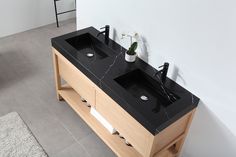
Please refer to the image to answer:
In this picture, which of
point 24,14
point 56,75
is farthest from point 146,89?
point 24,14

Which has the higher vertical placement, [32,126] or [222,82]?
[222,82]

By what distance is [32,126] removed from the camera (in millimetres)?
2473

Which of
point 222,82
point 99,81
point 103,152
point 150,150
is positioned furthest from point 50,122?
point 222,82

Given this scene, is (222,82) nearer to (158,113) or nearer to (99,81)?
(158,113)

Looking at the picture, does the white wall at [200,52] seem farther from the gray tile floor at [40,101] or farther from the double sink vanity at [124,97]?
the gray tile floor at [40,101]

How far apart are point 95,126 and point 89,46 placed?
0.80 metres

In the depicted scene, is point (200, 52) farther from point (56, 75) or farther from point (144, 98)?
point (56, 75)

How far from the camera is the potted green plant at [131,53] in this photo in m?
2.11

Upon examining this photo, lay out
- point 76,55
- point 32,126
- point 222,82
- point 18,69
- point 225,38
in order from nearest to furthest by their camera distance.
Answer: point 225,38 → point 222,82 → point 76,55 → point 32,126 → point 18,69

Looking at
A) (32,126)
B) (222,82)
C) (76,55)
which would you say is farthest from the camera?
(32,126)

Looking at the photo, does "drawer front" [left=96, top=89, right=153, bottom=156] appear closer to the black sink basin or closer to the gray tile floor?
the black sink basin

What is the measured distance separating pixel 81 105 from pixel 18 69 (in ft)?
3.73

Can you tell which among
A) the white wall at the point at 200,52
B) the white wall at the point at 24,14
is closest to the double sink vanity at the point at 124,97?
the white wall at the point at 200,52

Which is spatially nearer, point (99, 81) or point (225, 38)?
point (225, 38)
